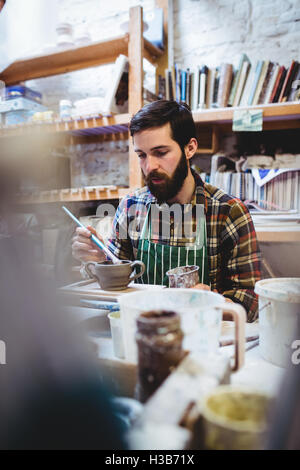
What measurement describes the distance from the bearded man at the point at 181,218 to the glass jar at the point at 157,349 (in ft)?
2.63

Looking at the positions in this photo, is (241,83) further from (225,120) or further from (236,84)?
(225,120)

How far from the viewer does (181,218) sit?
130 cm

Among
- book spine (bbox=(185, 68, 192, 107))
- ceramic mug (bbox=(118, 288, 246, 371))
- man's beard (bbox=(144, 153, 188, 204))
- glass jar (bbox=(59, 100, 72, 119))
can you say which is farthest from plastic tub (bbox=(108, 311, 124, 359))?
→ glass jar (bbox=(59, 100, 72, 119))

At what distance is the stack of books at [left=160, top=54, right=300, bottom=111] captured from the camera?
2.03m

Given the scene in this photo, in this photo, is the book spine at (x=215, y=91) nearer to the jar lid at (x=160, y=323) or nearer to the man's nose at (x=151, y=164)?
the man's nose at (x=151, y=164)

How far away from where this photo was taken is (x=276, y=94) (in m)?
2.04

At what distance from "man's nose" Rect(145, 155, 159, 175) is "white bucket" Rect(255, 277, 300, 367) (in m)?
0.80

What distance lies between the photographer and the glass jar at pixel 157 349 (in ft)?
1.23

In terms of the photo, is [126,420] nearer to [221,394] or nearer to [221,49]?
[221,394]

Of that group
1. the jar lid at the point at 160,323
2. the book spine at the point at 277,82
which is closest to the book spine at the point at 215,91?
the book spine at the point at 277,82

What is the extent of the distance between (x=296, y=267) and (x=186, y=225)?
1408mm

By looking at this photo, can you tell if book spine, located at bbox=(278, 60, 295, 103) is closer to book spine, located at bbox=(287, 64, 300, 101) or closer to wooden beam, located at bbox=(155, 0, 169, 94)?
book spine, located at bbox=(287, 64, 300, 101)

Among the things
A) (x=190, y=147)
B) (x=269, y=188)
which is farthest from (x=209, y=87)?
(x=190, y=147)

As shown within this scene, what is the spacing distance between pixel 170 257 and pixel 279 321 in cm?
67
